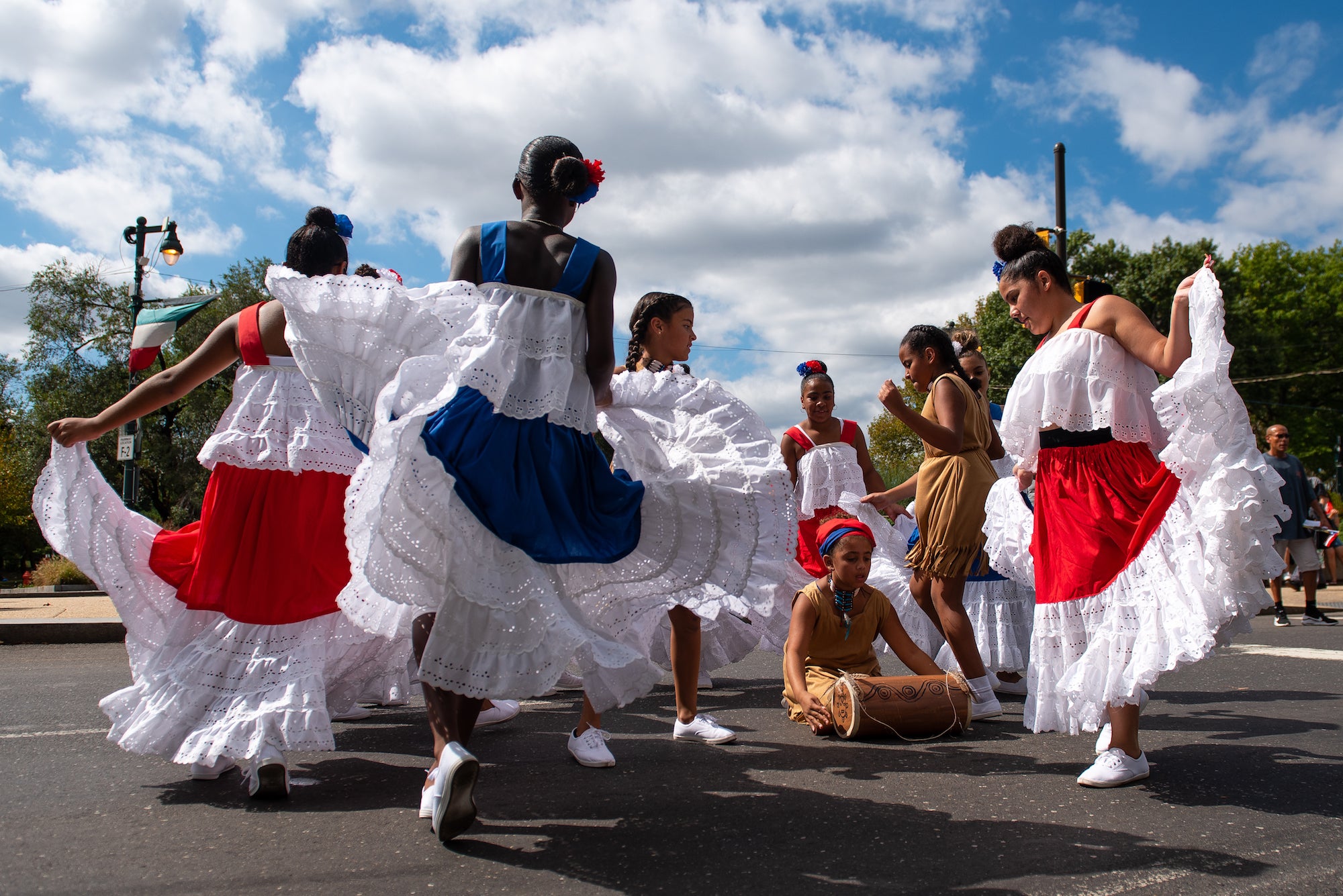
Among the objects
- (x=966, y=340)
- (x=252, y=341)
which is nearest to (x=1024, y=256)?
(x=966, y=340)

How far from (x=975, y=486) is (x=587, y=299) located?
108 inches

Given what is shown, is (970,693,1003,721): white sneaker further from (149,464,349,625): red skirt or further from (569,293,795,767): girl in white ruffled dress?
(149,464,349,625): red skirt

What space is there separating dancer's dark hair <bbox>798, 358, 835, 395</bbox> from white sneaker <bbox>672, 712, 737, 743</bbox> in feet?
8.66

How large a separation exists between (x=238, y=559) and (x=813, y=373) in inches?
153

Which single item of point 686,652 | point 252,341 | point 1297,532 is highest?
point 252,341

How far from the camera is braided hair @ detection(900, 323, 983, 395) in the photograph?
5277 mm

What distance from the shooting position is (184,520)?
3044 centimetres

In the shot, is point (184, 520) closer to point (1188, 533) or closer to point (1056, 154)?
point (1056, 154)

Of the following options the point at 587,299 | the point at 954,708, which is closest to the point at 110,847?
the point at 587,299

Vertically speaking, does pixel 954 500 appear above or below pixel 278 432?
below

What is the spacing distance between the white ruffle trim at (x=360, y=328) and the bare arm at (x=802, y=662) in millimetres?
2480

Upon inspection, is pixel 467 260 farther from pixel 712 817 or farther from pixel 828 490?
pixel 828 490

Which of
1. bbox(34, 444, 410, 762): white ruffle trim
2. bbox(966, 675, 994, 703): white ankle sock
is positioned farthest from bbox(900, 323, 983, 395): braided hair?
bbox(34, 444, 410, 762): white ruffle trim

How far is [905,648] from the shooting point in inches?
195
